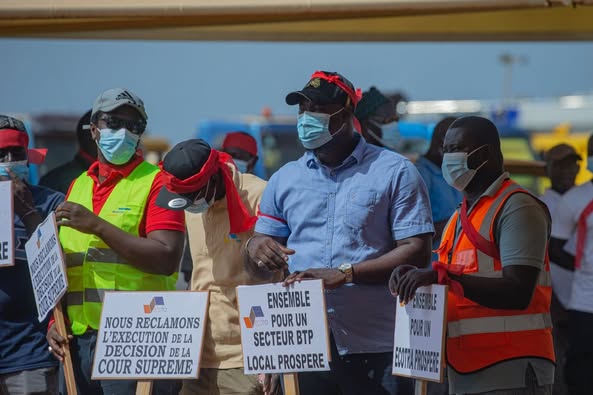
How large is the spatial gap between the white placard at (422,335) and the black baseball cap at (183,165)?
→ 121 cm

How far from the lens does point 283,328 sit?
534 cm

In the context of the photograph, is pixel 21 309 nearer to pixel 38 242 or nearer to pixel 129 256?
pixel 38 242

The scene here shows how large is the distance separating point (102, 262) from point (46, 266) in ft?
0.94

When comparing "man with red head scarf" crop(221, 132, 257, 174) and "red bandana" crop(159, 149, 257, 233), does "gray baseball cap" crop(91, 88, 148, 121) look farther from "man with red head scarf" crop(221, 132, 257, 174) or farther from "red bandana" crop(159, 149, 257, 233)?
"man with red head scarf" crop(221, 132, 257, 174)

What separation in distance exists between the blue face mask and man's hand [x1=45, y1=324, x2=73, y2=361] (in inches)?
37.5

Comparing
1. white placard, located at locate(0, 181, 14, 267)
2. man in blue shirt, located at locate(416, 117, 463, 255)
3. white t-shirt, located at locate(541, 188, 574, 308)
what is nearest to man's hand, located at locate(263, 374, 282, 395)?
white placard, located at locate(0, 181, 14, 267)

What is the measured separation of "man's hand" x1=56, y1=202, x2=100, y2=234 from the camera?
5.62 meters

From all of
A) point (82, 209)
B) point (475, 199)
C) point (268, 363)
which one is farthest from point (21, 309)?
point (475, 199)

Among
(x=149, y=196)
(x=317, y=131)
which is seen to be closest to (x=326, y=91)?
(x=317, y=131)

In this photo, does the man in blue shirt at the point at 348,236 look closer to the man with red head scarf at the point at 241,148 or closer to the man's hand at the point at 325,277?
the man's hand at the point at 325,277

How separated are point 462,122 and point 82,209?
1877 millimetres

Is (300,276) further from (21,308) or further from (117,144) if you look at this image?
(21,308)

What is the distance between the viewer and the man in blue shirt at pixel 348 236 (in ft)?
17.4

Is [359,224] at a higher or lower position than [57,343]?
higher
